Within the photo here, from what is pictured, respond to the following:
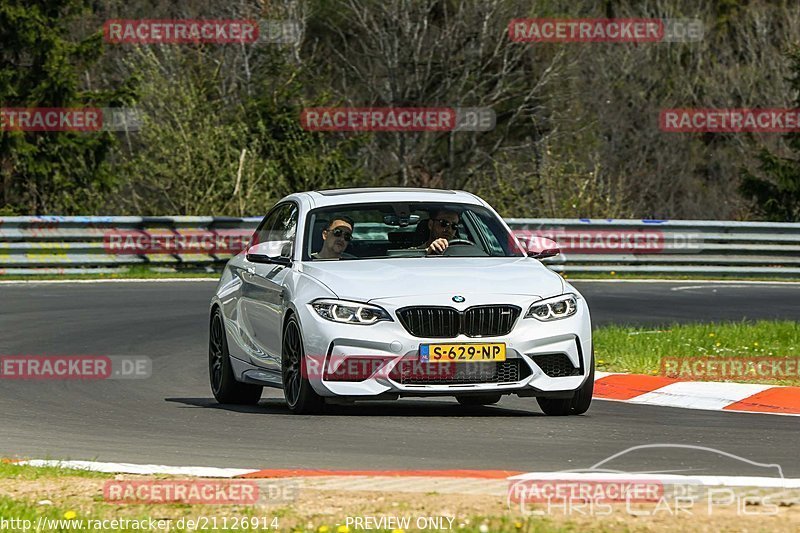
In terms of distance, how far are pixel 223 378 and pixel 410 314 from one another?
249 centimetres

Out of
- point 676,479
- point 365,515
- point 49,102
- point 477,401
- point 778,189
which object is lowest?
point 778,189

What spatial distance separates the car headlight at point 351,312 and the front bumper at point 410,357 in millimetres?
40

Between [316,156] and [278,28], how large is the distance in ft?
24.3

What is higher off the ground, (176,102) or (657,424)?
(657,424)

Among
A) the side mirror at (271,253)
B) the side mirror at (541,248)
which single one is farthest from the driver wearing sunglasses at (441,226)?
the side mirror at (271,253)

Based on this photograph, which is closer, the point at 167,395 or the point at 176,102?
the point at 167,395

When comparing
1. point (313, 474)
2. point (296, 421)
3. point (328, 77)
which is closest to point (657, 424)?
point (296, 421)

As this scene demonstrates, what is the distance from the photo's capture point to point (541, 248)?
38.8 feet

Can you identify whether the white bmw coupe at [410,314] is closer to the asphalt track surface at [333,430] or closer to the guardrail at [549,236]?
the asphalt track surface at [333,430]

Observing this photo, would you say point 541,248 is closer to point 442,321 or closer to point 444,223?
point 444,223

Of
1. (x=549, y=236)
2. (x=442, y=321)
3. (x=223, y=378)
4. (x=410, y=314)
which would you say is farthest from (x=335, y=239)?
(x=549, y=236)

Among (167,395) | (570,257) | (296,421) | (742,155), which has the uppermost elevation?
(296,421)

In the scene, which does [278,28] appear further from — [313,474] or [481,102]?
[313,474]

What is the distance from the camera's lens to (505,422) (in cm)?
1077
